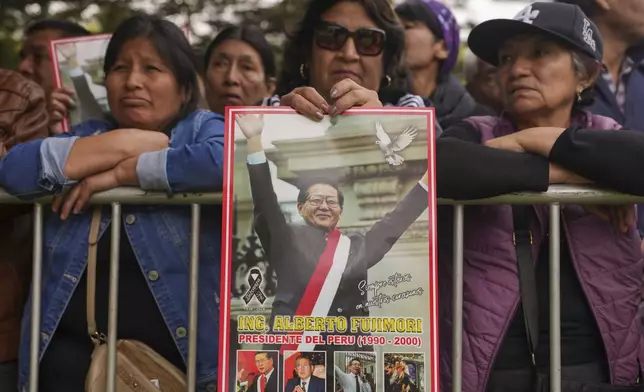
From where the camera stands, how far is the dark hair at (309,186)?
7.88 feet

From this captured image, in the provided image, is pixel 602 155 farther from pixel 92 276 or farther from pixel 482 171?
pixel 92 276

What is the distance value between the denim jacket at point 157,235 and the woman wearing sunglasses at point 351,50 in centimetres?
68

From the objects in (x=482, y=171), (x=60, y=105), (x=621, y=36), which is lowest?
(x=482, y=171)

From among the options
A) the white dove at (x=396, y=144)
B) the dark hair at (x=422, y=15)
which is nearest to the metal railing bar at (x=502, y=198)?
the white dove at (x=396, y=144)

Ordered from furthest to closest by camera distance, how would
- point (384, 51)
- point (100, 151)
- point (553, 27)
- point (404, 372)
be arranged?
point (384, 51) < point (553, 27) < point (100, 151) < point (404, 372)

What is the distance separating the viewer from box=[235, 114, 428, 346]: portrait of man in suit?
238 cm

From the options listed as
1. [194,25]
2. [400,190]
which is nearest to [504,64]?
[400,190]

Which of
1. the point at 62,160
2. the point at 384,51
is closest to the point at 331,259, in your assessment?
the point at 62,160

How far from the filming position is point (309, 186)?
2408mm

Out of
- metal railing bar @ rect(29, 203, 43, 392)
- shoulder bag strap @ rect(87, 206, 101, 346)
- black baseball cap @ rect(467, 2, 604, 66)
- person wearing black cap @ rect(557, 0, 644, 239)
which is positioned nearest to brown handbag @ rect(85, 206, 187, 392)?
shoulder bag strap @ rect(87, 206, 101, 346)

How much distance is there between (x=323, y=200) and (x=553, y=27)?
3.78 feet

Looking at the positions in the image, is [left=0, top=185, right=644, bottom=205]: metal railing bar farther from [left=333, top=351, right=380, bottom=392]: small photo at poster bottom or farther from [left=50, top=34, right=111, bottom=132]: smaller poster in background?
[left=50, top=34, right=111, bottom=132]: smaller poster in background

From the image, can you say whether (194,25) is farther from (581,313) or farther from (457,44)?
(581,313)

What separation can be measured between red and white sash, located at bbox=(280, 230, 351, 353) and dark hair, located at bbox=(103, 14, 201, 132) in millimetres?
1088
